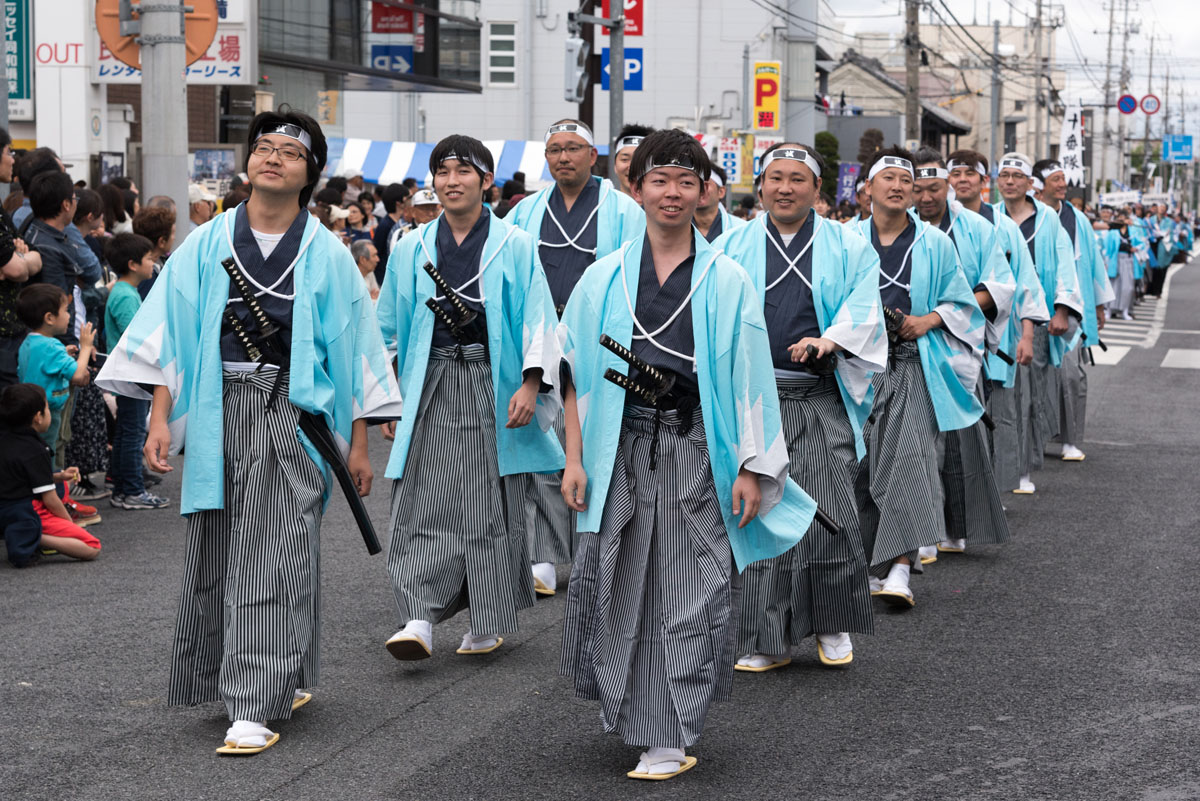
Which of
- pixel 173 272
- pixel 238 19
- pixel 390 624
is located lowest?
pixel 390 624

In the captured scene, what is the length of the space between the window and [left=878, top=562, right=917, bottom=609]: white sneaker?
44964 millimetres

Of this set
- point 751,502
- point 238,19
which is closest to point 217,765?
point 751,502

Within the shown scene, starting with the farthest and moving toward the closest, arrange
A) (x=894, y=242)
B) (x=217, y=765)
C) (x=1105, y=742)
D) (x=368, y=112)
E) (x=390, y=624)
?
(x=368, y=112) < (x=894, y=242) < (x=390, y=624) < (x=1105, y=742) < (x=217, y=765)

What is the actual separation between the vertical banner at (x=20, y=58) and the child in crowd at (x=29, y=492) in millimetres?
7379

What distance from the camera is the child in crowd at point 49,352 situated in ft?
25.9

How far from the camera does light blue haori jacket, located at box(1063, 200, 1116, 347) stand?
435 inches

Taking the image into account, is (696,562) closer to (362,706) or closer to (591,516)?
(591,516)

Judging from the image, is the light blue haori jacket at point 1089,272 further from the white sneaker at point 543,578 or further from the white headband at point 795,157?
the white headband at point 795,157

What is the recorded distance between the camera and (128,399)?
29.2ft

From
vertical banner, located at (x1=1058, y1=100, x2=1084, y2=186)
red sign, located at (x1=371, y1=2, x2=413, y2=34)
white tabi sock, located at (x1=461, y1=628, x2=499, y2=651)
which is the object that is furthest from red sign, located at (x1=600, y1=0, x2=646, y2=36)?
white tabi sock, located at (x1=461, y1=628, x2=499, y2=651)

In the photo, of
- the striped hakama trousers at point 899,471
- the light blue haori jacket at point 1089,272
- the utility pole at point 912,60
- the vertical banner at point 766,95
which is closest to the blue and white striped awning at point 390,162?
the vertical banner at point 766,95

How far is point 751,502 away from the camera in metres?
4.64

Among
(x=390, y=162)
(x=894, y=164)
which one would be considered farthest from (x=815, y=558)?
(x=390, y=162)

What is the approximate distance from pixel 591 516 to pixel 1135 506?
581 cm
